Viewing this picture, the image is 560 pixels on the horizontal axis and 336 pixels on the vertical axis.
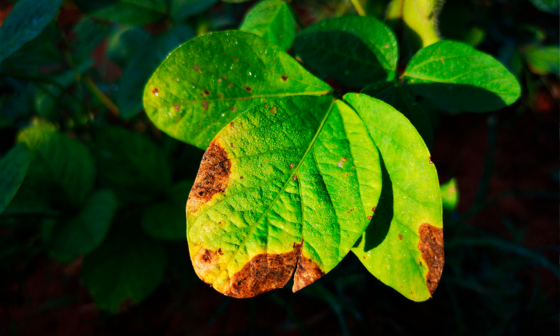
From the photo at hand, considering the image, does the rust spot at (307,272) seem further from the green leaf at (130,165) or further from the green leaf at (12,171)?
the green leaf at (130,165)

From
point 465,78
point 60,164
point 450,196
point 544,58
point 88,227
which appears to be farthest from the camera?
point 544,58

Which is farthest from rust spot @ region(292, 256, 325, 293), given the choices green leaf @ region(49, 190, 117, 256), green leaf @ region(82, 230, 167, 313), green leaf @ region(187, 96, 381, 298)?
green leaf @ region(82, 230, 167, 313)

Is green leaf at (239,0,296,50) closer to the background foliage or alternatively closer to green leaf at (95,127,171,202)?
the background foliage

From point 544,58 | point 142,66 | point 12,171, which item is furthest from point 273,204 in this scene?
point 544,58

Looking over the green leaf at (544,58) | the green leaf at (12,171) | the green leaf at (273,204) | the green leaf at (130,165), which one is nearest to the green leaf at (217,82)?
the green leaf at (273,204)

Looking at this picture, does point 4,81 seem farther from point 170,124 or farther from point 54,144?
point 170,124

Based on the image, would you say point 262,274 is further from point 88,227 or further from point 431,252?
point 88,227
